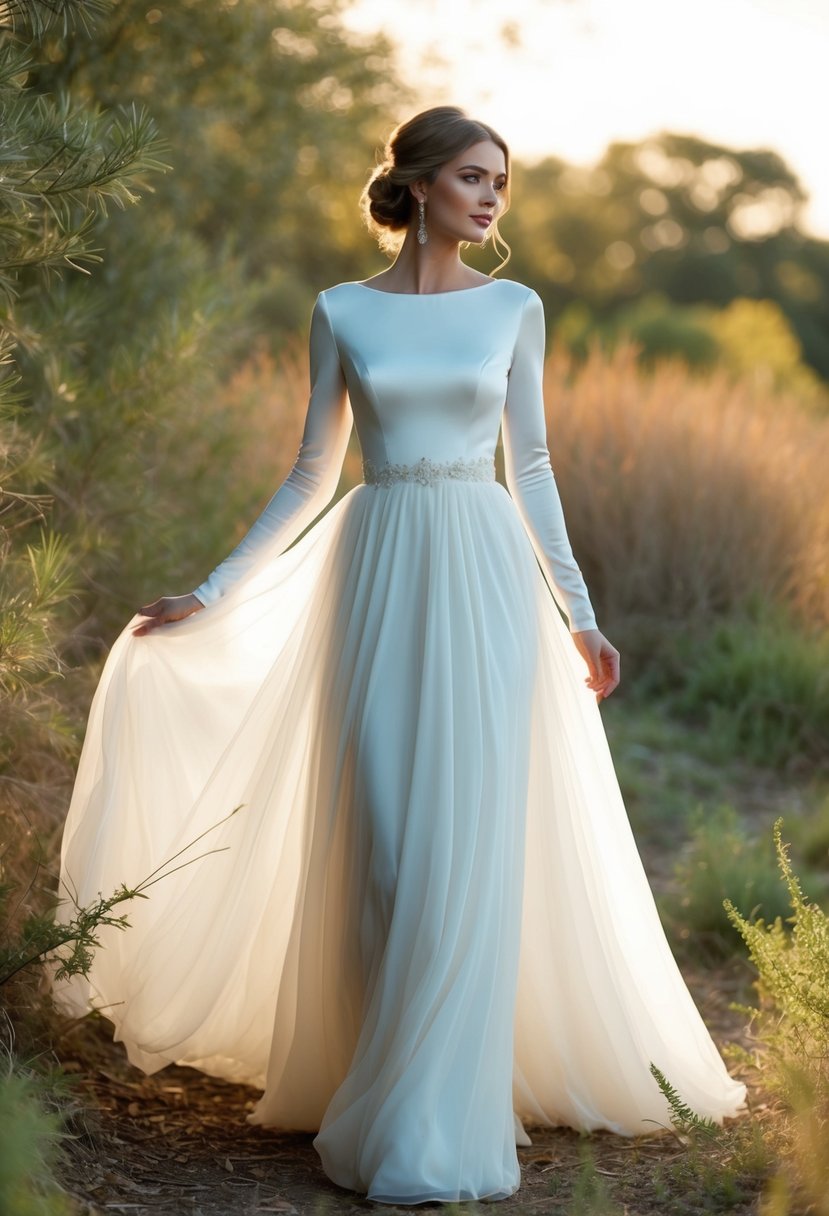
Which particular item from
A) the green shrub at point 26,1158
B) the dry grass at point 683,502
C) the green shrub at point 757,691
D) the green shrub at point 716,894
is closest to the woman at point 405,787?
the green shrub at point 26,1158

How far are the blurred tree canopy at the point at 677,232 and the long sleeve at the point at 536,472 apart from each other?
38553 millimetres

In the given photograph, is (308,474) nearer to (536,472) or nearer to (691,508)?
(536,472)

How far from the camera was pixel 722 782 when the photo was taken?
274 inches

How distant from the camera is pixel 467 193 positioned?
3.31m

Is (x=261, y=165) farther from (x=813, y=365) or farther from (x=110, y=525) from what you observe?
(x=813, y=365)

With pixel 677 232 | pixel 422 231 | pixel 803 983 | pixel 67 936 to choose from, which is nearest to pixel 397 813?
pixel 67 936

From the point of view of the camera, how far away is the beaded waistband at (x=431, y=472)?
329 centimetres

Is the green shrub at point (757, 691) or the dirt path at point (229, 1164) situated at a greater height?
the green shrub at point (757, 691)

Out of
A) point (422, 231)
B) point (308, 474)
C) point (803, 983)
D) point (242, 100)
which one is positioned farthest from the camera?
point (242, 100)

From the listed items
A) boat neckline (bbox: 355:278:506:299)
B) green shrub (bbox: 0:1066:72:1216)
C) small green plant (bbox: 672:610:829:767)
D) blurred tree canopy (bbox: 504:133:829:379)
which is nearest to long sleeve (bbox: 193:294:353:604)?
boat neckline (bbox: 355:278:506:299)

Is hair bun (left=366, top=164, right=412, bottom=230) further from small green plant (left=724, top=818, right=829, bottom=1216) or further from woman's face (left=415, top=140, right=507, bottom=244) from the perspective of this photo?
small green plant (left=724, top=818, right=829, bottom=1216)

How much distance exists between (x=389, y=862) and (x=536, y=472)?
102 centimetres

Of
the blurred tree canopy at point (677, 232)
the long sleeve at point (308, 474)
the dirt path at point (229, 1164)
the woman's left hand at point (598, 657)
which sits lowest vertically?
the dirt path at point (229, 1164)

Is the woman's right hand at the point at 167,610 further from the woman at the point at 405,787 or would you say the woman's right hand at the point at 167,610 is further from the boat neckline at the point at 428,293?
the boat neckline at the point at 428,293
